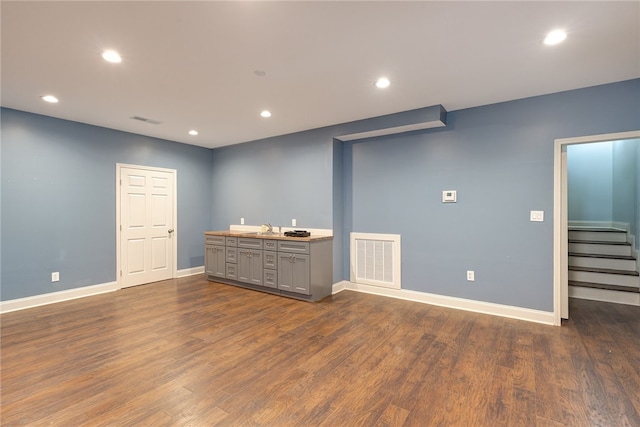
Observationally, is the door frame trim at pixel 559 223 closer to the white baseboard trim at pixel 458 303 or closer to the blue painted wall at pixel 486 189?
the blue painted wall at pixel 486 189

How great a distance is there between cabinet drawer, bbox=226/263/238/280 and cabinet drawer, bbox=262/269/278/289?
661 mm

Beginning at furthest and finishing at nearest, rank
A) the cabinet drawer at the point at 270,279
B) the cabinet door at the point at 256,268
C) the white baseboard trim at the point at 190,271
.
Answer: the white baseboard trim at the point at 190,271, the cabinet door at the point at 256,268, the cabinet drawer at the point at 270,279

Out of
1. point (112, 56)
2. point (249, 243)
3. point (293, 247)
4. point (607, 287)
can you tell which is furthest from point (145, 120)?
point (607, 287)

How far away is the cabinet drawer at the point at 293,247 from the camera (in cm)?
430

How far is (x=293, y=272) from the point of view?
4.41 m

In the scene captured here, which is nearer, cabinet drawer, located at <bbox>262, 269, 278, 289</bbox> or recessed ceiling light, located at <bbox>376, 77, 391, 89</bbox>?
recessed ceiling light, located at <bbox>376, 77, 391, 89</bbox>

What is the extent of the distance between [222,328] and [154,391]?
1.15 meters

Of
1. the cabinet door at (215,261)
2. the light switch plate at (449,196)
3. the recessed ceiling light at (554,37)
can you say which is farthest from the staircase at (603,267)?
the cabinet door at (215,261)

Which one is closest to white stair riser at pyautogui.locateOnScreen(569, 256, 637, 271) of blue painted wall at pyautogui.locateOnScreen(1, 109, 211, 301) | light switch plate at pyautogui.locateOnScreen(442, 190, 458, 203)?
light switch plate at pyautogui.locateOnScreen(442, 190, 458, 203)

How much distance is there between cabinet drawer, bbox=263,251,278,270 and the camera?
4.62 metres

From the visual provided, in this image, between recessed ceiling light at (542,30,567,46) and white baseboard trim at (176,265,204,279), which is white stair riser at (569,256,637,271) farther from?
white baseboard trim at (176,265,204,279)

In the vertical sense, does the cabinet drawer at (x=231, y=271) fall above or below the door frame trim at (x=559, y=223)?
below

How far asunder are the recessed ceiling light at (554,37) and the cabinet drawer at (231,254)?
4.65 m

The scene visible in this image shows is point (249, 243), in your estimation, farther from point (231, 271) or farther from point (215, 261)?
point (215, 261)
